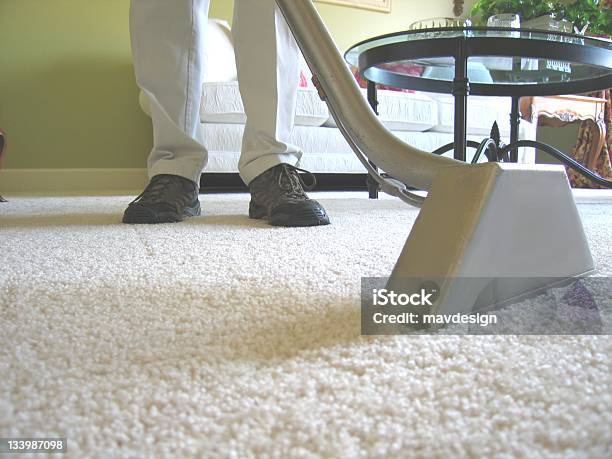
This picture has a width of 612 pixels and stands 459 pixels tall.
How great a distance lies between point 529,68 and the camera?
66.3 inches

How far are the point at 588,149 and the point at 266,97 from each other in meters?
2.85

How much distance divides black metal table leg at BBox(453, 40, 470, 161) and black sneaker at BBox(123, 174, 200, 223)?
0.63 meters

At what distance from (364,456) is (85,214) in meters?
1.11

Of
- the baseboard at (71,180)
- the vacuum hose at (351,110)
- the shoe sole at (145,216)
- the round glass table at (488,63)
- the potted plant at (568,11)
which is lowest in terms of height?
the baseboard at (71,180)

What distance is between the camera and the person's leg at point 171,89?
1002 mm

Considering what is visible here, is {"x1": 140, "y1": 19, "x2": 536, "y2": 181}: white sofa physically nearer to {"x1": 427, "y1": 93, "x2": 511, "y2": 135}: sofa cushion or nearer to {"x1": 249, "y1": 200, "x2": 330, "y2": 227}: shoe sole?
{"x1": 427, "y1": 93, "x2": 511, "y2": 135}: sofa cushion

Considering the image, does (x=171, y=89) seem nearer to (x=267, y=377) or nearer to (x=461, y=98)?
(x=461, y=98)

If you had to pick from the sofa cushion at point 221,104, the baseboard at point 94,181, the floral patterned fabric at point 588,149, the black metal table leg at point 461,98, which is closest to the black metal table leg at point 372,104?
the sofa cushion at point 221,104

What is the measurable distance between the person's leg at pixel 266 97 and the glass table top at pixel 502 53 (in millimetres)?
470

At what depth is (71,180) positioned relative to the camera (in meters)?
2.68

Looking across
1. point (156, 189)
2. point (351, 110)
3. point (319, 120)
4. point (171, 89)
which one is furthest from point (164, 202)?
point (319, 120)

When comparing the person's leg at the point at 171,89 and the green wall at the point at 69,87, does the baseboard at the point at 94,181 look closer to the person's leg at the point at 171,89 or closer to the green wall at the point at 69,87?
the green wall at the point at 69,87

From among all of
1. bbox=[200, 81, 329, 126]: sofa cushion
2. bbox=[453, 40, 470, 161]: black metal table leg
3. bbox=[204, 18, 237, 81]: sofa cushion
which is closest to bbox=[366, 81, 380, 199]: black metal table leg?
bbox=[200, 81, 329, 126]: sofa cushion

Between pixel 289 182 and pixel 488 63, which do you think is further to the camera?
pixel 488 63
